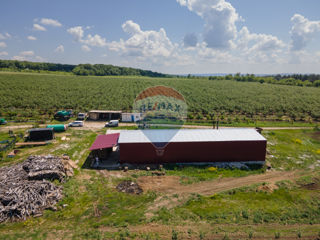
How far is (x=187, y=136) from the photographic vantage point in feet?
82.5

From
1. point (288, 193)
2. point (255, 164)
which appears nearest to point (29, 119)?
point (255, 164)

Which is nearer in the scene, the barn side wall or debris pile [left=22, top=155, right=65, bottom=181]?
debris pile [left=22, top=155, right=65, bottom=181]

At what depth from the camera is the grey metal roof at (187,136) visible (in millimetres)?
24078

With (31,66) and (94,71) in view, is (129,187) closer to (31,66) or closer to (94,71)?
(94,71)

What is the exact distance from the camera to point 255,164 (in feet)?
80.6

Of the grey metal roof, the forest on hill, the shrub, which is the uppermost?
the forest on hill

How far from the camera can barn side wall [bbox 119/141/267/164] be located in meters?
23.6

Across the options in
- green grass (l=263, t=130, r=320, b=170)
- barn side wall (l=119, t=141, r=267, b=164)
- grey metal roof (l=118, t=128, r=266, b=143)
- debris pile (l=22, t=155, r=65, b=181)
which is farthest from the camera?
green grass (l=263, t=130, r=320, b=170)

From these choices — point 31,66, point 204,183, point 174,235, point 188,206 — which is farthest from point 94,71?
point 174,235

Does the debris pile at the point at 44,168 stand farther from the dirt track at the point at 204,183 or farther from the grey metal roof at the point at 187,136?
the dirt track at the point at 204,183

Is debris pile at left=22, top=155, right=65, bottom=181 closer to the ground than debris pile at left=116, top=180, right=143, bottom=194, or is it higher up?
higher up

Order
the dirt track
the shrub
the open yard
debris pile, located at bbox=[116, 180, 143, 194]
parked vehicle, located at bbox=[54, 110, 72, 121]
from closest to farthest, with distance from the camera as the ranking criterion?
the shrub → the open yard → debris pile, located at bbox=[116, 180, 143, 194] → the dirt track → parked vehicle, located at bbox=[54, 110, 72, 121]

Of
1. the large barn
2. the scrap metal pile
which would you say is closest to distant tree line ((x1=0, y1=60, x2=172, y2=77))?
the large barn

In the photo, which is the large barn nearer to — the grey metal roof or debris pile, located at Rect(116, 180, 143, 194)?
the grey metal roof
